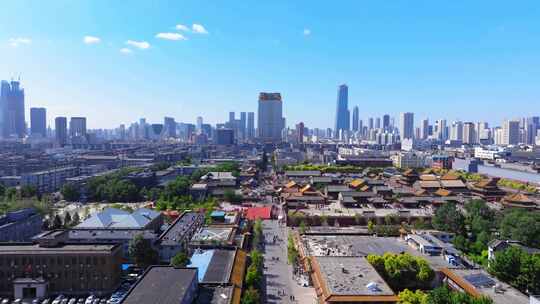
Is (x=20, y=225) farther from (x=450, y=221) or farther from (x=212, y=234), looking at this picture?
(x=450, y=221)

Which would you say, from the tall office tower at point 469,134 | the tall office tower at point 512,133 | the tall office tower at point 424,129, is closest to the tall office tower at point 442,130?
the tall office tower at point 424,129

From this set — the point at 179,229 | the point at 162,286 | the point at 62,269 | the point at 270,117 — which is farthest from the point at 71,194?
the point at 270,117

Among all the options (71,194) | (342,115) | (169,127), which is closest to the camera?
(71,194)

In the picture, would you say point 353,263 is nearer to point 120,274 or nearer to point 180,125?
point 120,274

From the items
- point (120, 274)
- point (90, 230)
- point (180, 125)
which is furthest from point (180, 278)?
point (180, 125)

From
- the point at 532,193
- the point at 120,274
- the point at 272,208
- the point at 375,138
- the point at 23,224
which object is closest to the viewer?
the point at 120,274

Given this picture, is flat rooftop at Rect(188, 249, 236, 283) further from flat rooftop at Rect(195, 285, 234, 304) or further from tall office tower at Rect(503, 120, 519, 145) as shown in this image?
tall office tower at Rect(503, 120, 519, 145)

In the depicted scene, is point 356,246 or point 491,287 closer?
point 491,287
